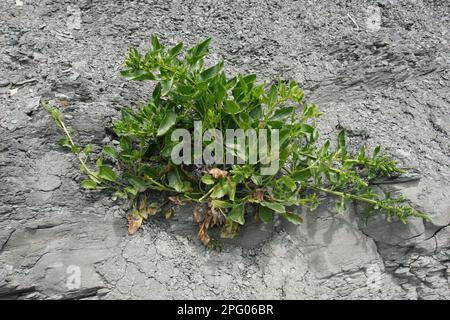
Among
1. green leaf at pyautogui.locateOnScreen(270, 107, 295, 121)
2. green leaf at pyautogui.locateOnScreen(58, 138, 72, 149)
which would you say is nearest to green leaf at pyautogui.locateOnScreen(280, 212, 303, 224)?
green leaf at pyautogui.locateOnScreen(270, 107, 295, 121)

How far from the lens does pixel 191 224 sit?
2.61 metres

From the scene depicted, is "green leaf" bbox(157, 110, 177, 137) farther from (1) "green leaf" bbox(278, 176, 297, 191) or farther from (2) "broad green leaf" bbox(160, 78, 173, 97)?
(1) "green leaf" bbox(278, 176, 297, 191)

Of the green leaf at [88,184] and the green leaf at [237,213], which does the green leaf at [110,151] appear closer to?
the green leaf at [88,184]

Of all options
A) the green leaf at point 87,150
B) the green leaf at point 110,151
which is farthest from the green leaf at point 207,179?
the green leaf at point 87,150

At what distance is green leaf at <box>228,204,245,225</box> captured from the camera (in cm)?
241

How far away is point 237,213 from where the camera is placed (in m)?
2.42

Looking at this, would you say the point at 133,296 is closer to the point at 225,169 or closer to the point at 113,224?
the point at 113,224

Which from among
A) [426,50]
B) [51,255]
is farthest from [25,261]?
[426,50]

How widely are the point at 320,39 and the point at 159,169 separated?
1.33 metres

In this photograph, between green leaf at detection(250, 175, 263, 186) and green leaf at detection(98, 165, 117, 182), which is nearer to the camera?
green leaf at detection(250, 175, 263, 186)

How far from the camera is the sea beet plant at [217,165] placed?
7.64 feet

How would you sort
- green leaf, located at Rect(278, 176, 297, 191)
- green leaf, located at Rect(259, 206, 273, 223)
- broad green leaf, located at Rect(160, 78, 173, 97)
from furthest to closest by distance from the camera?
green leaf, located at Rect(259, 206, 273, 223)
green leaf, located at Rect(278, 176, 297, 191)
broad green leaf, located at Rect(160, 78, 173, 97)

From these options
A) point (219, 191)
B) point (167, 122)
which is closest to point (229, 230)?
point (219, 191)

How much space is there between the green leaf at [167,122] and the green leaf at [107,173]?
0.36 m
